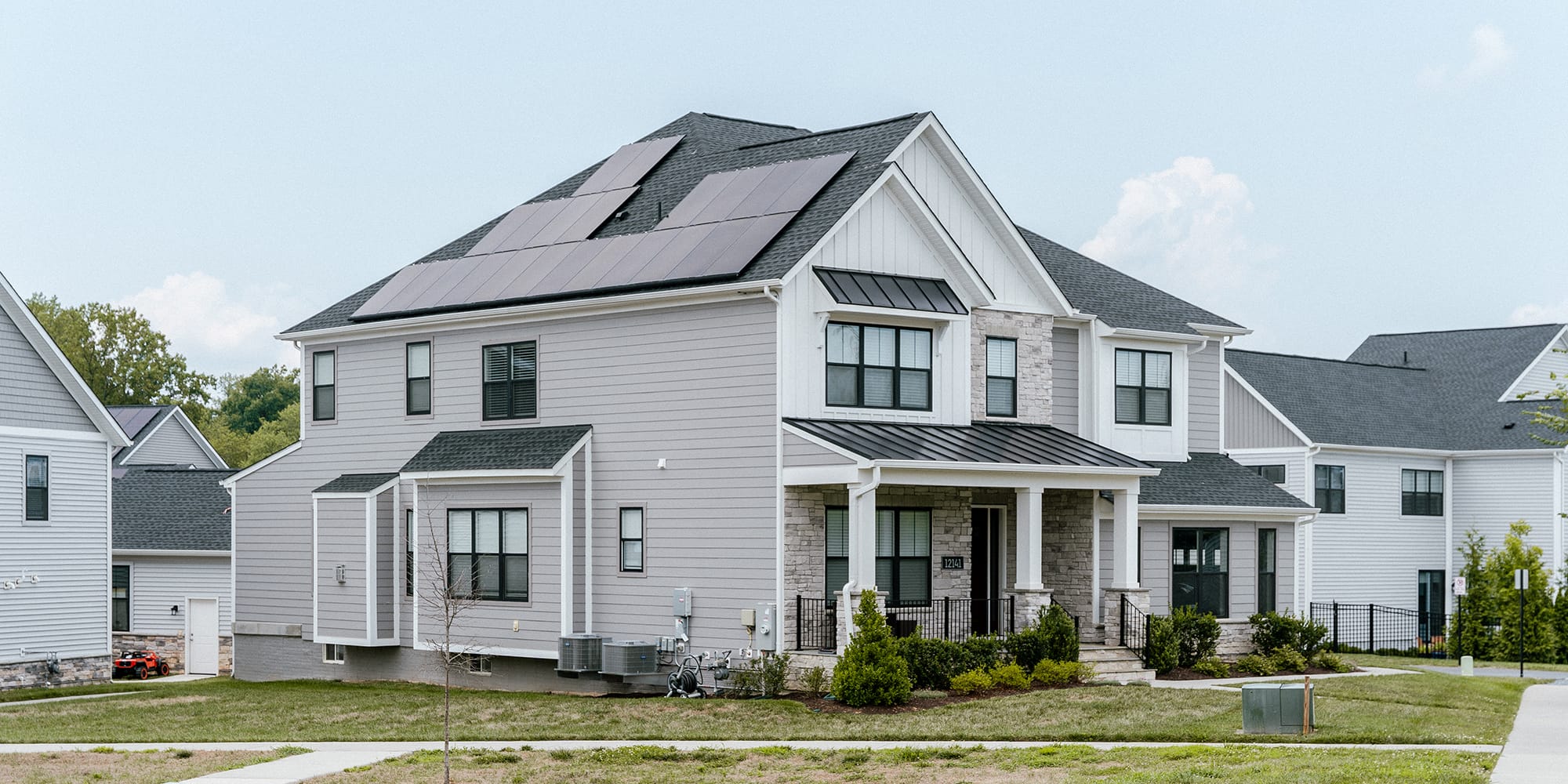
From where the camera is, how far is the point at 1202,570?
3319 centimetres

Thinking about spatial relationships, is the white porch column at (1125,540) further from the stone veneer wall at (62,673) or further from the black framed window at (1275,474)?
the stone veneer wall at (62,673)

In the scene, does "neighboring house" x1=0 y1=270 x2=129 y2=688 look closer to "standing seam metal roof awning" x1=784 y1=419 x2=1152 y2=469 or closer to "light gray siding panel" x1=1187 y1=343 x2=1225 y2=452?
"standing seam metal roof awning" x1=784 y1=419 x2=1152 y2=469

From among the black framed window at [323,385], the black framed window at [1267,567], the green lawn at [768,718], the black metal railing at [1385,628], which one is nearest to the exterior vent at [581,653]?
the green lawn at [768,718]

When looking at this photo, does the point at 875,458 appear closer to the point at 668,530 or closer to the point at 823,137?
the point at 668,530

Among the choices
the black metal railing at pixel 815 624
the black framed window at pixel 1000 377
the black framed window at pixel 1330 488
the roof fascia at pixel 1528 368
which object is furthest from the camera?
the roof fascia at pixel 1528 368

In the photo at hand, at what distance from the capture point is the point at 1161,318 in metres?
34.7

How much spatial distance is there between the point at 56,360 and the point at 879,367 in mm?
16182

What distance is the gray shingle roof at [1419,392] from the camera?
4803 centimetres

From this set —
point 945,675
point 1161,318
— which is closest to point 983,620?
point 945,675

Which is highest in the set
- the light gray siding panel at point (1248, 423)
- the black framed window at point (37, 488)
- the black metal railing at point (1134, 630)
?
the light gray siding panel at point (1248, 423)

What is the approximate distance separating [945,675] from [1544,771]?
10083mm

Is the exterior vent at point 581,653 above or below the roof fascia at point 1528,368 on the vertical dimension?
below

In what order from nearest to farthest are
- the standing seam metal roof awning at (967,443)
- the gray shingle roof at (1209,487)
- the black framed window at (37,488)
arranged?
the standing seam metal roof awning at (967,443) < the gray shingle roof at (1209,487) < the black framed window at (37,488)

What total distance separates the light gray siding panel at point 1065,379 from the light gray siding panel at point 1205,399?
365 cm
